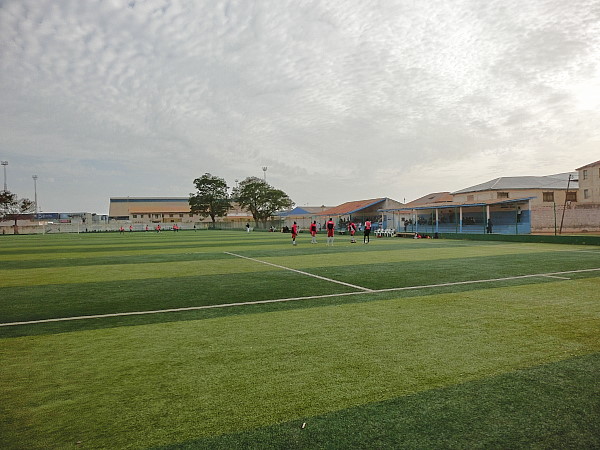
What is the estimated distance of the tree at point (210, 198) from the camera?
91.2 m

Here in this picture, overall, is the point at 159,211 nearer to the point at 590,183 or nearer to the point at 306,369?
the point at 590,183

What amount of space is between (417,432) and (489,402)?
0.90 metres

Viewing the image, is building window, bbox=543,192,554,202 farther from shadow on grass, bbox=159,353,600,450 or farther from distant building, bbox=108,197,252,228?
distant building, bbox=108,197,252,228

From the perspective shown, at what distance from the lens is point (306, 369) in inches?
181

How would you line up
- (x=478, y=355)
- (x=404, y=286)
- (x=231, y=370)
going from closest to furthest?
(x=231, y=370) < (x=478, y=355) < (x=404, y=286)

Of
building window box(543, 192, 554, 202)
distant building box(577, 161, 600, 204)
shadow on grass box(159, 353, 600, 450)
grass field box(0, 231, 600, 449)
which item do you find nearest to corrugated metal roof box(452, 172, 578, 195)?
building window box(543, 192, 554, 202)

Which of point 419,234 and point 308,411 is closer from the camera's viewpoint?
point 308,411

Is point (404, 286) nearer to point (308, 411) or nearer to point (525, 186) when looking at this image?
point (308, 411)

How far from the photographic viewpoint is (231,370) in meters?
4.62

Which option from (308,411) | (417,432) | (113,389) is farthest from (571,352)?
(113,389)

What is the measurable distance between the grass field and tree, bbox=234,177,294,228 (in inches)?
2837

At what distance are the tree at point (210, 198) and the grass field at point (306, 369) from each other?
82.7 meters

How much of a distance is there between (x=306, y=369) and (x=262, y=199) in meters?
77.9

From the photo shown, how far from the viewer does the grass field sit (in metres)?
3.23
